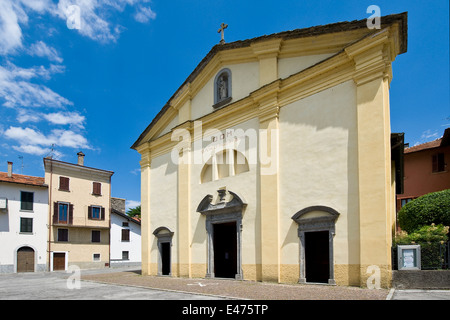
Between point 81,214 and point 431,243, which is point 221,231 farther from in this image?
point 81,214

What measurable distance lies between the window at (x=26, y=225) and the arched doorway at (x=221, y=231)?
18.3 metres

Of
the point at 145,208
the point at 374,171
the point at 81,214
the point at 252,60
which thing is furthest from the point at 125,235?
the point at 374,171

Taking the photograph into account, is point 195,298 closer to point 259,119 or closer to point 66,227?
point 259,119

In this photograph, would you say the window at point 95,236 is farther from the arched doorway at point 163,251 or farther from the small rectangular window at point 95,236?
the arched doorway at point 163,251

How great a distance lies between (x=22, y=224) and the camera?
28375 mm

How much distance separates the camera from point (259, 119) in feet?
48.2

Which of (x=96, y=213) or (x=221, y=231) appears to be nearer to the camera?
(x=221, y=231)

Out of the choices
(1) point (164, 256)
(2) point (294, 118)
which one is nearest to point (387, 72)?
(2) point (294, 118)

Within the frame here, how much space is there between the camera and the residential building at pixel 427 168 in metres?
23.3

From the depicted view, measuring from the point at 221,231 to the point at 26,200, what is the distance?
62.7 ft

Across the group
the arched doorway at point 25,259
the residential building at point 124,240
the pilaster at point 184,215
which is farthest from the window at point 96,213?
the pilaster at point 184,215
